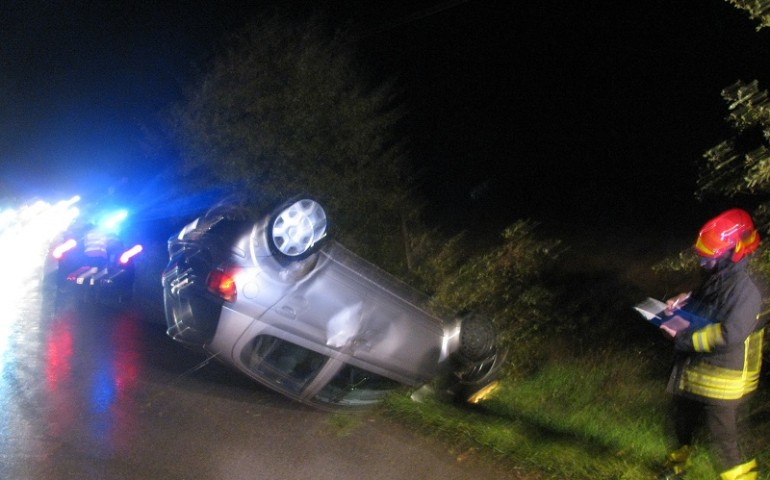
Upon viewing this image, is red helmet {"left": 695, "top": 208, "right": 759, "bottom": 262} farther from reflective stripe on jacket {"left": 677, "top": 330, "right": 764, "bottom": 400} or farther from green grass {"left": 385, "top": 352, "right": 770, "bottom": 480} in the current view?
green grass {"left": 385, "top": 352, "right": 770, "bottom": 480}

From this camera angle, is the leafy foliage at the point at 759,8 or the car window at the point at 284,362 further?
the car window at the point at 284,362

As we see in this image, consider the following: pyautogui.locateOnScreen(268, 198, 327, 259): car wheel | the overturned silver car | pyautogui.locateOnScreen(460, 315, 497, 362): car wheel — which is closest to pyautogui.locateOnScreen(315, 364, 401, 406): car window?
the overturned silver car

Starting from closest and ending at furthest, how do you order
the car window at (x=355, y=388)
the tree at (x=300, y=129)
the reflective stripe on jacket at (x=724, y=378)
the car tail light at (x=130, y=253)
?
the reflective stripe on jacket at (x=724, y=378)
the car window at (x=355, y=388)
the car tail light at (x=130, y=253)
the tree at (x=300, y=129)

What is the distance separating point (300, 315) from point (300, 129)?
407 cm

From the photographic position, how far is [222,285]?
5.36 metres

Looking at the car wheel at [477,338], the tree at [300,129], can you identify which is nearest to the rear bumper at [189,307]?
the car wheel at [477,338]

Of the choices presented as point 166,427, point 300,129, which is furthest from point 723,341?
point 300,129

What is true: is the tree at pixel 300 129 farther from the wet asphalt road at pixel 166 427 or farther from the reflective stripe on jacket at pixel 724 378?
the reflective stripe on jacket at pixel 724 378

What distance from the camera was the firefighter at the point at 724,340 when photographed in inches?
144

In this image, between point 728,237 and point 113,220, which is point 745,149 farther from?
point 113,220

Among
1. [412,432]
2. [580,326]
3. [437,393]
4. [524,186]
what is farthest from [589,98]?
[412,432]

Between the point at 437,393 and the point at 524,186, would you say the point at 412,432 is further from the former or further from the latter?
the point at 524,186

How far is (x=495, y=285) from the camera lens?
666 cm

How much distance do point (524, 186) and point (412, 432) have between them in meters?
5.79
